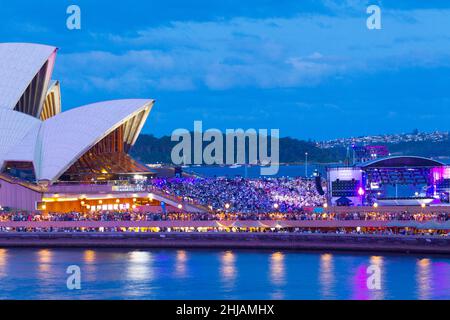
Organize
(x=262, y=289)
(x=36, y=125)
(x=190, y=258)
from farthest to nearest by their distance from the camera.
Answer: (x=36, y=125) < (x=190, y=258) < (x=262, y=289)

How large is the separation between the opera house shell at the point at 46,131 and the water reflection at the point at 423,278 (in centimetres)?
2192

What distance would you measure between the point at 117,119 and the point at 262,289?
2456cm

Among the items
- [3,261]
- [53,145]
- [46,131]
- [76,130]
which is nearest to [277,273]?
[3,261]

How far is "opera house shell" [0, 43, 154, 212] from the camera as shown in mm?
53219

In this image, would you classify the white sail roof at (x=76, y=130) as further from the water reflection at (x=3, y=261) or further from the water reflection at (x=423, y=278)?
the water reflection at (x=423, y=278)

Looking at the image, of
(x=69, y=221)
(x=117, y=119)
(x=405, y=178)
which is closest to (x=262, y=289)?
(x=69, y=221)

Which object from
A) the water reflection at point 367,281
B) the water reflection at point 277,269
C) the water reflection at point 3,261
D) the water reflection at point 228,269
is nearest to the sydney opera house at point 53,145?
the water reflection at point 3,261

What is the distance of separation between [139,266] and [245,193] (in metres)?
16.6

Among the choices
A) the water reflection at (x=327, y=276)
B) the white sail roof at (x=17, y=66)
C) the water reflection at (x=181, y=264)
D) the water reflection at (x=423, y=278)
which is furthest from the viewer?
the white sail roof at (x=17, y=66)

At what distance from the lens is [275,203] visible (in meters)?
51.3

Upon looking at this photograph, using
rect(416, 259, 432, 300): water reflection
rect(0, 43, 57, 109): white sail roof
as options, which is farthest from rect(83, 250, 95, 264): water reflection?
rect(0, 43, 57, 109): white sail roof

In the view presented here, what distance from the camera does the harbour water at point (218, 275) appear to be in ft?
105

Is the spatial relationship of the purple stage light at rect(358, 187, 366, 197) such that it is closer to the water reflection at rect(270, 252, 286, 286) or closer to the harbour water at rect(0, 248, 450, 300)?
the harbour water at rect(0, 248, 450, 300)
